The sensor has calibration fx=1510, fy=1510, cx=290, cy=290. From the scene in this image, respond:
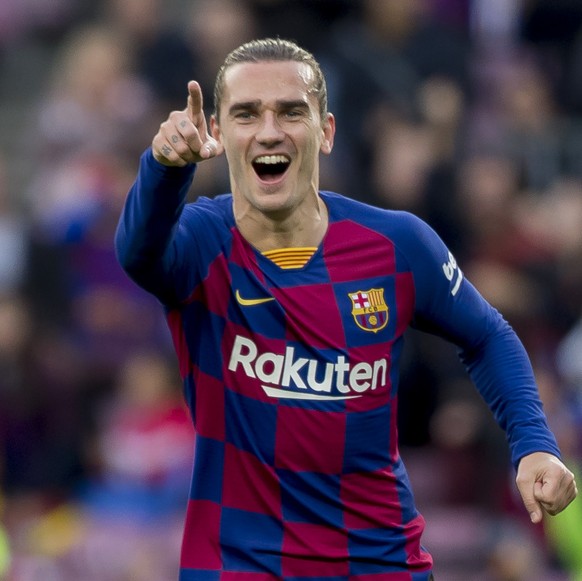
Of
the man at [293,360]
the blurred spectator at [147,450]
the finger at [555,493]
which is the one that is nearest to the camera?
the finger at [555,493]

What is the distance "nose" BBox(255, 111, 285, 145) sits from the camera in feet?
14.3

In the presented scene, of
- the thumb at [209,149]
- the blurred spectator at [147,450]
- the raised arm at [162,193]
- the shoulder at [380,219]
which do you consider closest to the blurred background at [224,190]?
the blurred spectator at [147,450]

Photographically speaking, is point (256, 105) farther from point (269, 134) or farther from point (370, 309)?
point (370, 309)

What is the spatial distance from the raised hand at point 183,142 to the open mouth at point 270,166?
422 mm

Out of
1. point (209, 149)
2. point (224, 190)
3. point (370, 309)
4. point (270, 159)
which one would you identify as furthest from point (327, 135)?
point (224, 190)

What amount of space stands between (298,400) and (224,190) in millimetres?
4756

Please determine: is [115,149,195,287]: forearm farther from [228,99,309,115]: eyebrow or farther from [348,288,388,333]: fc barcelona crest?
[348,288,388,333]: fc barcelona crest

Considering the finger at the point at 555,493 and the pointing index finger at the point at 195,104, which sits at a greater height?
the pointing index finger at the point at 195,104

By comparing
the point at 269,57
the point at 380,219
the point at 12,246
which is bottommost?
the point at 380,219

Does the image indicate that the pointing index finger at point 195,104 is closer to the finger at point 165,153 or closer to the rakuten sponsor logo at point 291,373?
the finger at point 165,153

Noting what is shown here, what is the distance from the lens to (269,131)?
172 inches

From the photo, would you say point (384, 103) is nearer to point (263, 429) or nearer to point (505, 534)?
point (505, 534)

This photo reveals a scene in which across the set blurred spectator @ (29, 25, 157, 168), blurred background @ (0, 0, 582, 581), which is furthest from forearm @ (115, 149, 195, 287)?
blurred spectator @ (29, 25, 157, 168)

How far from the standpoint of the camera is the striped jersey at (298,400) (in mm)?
4305
